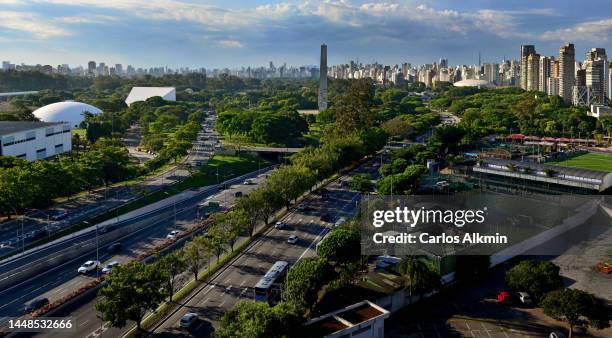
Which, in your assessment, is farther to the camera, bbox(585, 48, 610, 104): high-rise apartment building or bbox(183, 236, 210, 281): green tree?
bbox(585, 48, 610, 104): high-rise apartment building

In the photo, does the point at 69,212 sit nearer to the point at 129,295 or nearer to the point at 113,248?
the point at 113,248

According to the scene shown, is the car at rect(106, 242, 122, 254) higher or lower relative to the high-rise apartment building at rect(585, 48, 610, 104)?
lower

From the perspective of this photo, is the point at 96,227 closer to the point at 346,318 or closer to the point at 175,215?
the point at 175,215

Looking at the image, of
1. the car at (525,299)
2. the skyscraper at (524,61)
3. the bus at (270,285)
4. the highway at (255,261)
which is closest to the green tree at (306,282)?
the bus at (270,285)

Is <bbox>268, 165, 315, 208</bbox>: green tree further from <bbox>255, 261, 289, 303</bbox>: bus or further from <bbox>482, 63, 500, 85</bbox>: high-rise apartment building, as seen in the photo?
<bbox>482, 63, 500, 85</bbox>: high-rise apartment building

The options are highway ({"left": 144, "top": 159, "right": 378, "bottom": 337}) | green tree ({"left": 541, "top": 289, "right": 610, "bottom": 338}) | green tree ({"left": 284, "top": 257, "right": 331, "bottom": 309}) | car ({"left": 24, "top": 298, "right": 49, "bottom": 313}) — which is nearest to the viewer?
green tree ({"left": 541, "top": 289, "right": 610, "bottom": 338})

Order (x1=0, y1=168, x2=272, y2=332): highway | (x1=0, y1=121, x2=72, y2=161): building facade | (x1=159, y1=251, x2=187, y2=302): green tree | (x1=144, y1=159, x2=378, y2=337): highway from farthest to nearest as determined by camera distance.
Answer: (x1=0, y1=121, x2=72, y2=161): building facade → (x1=0, y1=168, x2=272, y2=332): highway → (x1=159, y1=251, x2=187, y2=302): green tree → (x1=144, y1=159, x2=378, y2=337): highway

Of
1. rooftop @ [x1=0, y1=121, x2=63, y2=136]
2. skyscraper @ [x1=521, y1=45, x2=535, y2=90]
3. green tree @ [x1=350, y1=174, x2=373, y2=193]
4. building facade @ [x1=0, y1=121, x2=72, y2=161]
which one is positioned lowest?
green tree @ [x1=350, y1=174, x2=373, y2=193]

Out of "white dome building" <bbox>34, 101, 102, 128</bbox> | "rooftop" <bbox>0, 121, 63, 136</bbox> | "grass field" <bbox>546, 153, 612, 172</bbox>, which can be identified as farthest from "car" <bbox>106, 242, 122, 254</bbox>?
"white dome building" <bbox>34, 101, 102, 128</bbox>
